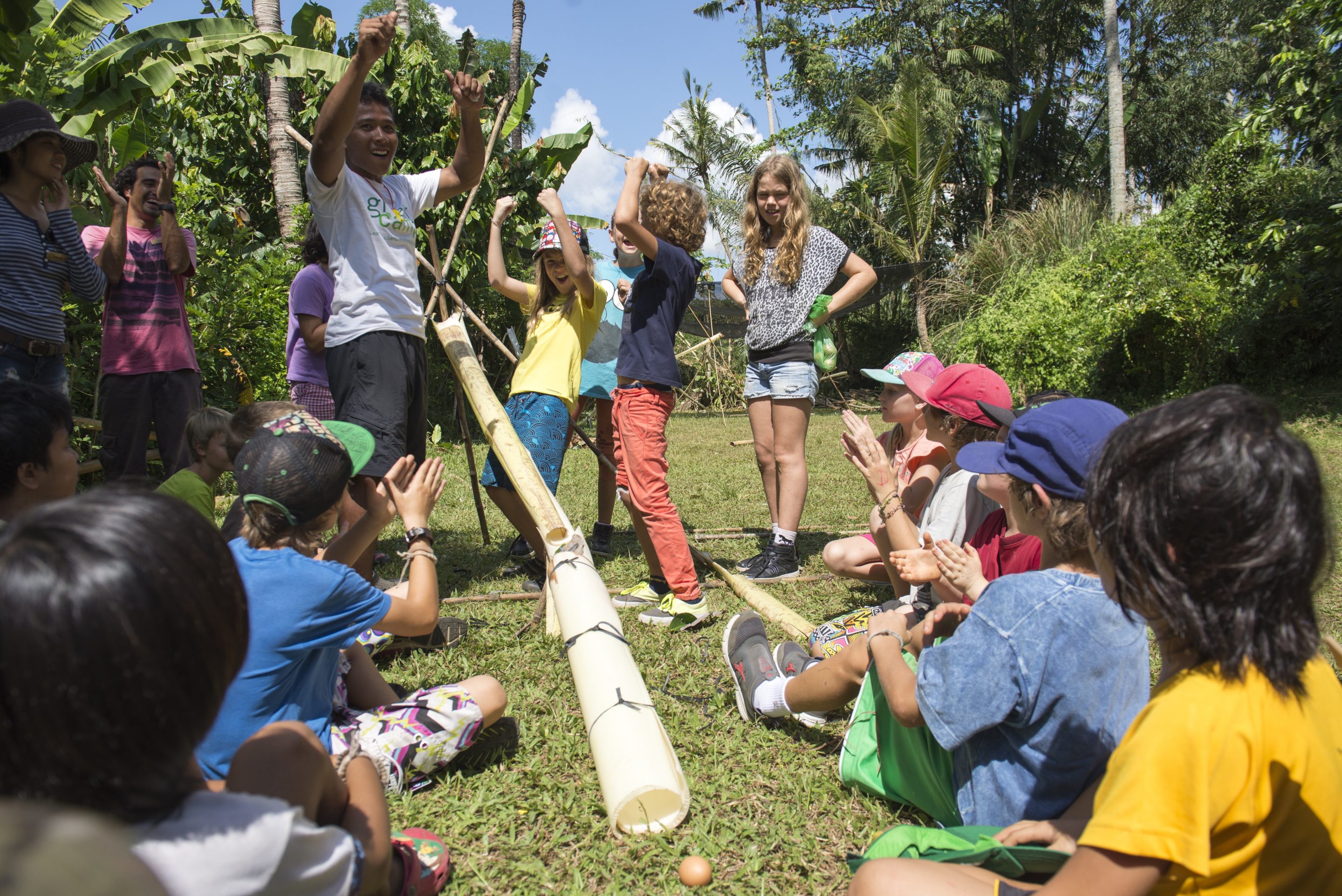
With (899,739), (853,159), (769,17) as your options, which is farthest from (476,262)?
(769,17)

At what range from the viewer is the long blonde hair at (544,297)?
4.66m

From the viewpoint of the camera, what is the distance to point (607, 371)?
5.73 metres

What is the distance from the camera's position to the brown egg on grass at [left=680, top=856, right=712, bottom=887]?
6.98ft

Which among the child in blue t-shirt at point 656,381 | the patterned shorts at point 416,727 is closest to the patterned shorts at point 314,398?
the child in blue t-shirt at point 656,381

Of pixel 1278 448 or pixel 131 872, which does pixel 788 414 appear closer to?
pixel 1278 448

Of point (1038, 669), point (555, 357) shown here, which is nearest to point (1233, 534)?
point (1038, 669)

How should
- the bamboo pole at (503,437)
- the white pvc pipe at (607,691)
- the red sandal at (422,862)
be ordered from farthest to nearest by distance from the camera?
the bamboo pole at (503,437) < the white pvc pipe at (607,691) < the red sandal at (422,862)

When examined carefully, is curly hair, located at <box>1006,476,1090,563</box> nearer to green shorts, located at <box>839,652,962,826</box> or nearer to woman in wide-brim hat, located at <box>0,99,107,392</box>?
green shorts, located at <box>839,652,962,826</box>

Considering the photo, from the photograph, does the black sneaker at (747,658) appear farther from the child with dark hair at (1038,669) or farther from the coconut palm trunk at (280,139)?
the coconut palm trunk at (280,139)

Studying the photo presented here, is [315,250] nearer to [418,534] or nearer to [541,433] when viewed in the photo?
[541,433]

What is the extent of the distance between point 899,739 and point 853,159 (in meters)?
25.0

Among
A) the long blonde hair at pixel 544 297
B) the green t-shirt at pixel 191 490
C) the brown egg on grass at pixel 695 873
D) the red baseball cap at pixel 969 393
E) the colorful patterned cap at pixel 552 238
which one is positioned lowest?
the brown egg on grass at pixel 695 873

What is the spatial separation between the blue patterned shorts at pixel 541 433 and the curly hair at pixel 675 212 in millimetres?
1073

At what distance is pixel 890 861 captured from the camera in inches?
63.7
